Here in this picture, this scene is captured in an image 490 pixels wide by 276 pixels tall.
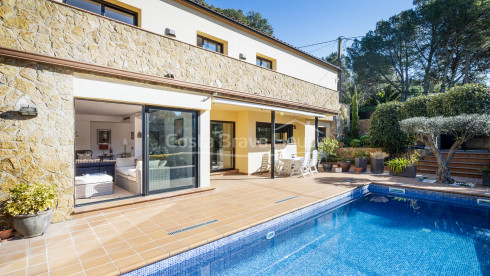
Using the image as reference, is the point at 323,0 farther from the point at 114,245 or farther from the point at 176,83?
the point at 114,245

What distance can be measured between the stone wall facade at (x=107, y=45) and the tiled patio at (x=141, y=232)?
12.5 feet

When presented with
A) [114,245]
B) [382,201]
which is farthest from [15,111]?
[382,201]

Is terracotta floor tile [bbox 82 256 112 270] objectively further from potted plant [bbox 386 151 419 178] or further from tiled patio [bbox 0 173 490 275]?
potted plant [bbox 386 151 419 178]

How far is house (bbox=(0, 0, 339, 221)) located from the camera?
4.71 meters

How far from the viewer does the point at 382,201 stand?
848cm

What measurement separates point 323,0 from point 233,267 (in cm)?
1633

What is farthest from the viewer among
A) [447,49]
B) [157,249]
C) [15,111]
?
[447,49]

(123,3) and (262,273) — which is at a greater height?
(123,3)

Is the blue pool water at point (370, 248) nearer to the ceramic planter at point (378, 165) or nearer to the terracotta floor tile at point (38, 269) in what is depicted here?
the terracotta floor tile at point (38, 269)

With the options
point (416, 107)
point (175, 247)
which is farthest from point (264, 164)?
point (416, 107)

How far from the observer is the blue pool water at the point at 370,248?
165 inches

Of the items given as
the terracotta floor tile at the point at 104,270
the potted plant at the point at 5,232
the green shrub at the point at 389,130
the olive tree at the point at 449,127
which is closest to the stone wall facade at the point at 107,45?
the potted plant at the point at 5,232

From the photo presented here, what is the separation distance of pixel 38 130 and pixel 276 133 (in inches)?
417

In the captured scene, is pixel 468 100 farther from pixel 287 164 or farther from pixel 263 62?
pixel 263 62
